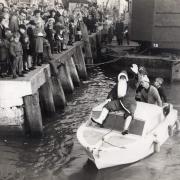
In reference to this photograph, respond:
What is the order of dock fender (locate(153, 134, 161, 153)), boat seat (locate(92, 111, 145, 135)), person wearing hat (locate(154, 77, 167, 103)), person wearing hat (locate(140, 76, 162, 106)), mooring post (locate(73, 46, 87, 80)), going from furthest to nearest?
mooring post (locate(73, 46, 87, 80)) → person wearing hat (locate(154, 77, 167, 103)) → person wearing hat (locate(140, 76, 162, 106)) → dock fender (locate(153, 134, 161, 153)) → boat seat (locate(92, 111, 145, 135))

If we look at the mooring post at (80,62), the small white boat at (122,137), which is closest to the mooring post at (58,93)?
the small white boat at (122,137)

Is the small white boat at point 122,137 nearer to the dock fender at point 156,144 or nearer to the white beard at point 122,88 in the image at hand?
the dock fender at point 156,144

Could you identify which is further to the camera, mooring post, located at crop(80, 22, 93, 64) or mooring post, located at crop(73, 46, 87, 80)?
mooring post, located at crop(80, 22, 93, 64)

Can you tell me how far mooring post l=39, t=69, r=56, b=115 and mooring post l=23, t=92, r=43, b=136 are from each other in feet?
7.14

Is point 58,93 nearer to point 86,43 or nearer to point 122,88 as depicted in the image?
point 122,88

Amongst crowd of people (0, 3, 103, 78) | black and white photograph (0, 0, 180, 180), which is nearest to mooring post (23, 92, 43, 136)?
black and white photograph (0, 0, 180, 180)

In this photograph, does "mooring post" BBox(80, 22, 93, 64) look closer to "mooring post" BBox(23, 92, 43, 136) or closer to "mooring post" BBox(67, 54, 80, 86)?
"mooring post" BBox(67, 54, 80, 86)

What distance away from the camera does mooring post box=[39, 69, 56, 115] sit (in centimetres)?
1502

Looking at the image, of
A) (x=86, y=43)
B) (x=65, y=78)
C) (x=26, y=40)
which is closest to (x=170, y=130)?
(x=26, y=40)

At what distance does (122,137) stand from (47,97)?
5.29 metres

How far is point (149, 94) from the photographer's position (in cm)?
1233

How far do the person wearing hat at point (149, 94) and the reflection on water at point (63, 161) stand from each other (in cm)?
142

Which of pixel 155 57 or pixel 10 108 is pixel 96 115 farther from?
pixel 155 57

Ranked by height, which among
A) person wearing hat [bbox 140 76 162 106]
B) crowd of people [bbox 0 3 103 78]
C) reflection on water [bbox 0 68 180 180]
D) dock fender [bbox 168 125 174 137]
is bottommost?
reflection on water [bbox 0 68 180 180]
